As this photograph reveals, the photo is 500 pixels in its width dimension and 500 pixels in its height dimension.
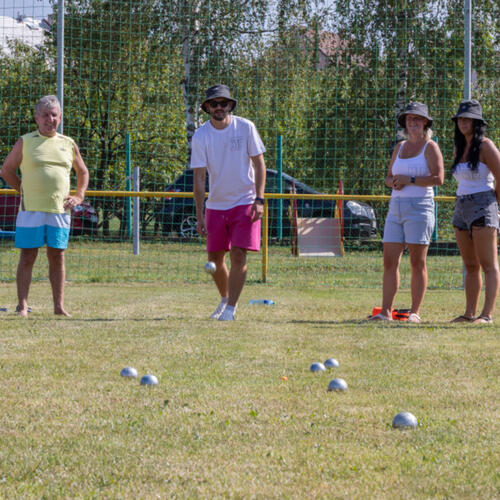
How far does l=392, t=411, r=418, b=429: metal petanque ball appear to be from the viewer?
3117 mm

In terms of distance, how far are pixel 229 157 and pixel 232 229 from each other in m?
0.57

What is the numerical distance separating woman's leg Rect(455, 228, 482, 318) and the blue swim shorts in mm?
3207

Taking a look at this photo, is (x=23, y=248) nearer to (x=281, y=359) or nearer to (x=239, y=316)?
(x=239, y=316)

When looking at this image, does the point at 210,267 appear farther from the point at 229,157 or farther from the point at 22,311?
the point at 22,311

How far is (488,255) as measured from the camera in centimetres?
641

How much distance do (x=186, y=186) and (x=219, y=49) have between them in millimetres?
3785

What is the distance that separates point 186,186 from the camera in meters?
16.7

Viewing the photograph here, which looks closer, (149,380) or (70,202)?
(149,380)

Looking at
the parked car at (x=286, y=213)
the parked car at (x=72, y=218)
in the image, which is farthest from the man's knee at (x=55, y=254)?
the parked car at (x=72, y=218)

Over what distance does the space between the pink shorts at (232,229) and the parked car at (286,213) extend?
26.3 ft

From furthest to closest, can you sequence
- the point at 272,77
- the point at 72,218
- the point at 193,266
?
the point at 72,218 → the point at 272,77 → the point at 193,266

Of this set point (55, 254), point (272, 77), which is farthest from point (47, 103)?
point (272, 77)

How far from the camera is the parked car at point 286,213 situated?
15.2 meters

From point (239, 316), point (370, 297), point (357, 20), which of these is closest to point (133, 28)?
point (357, 20)
